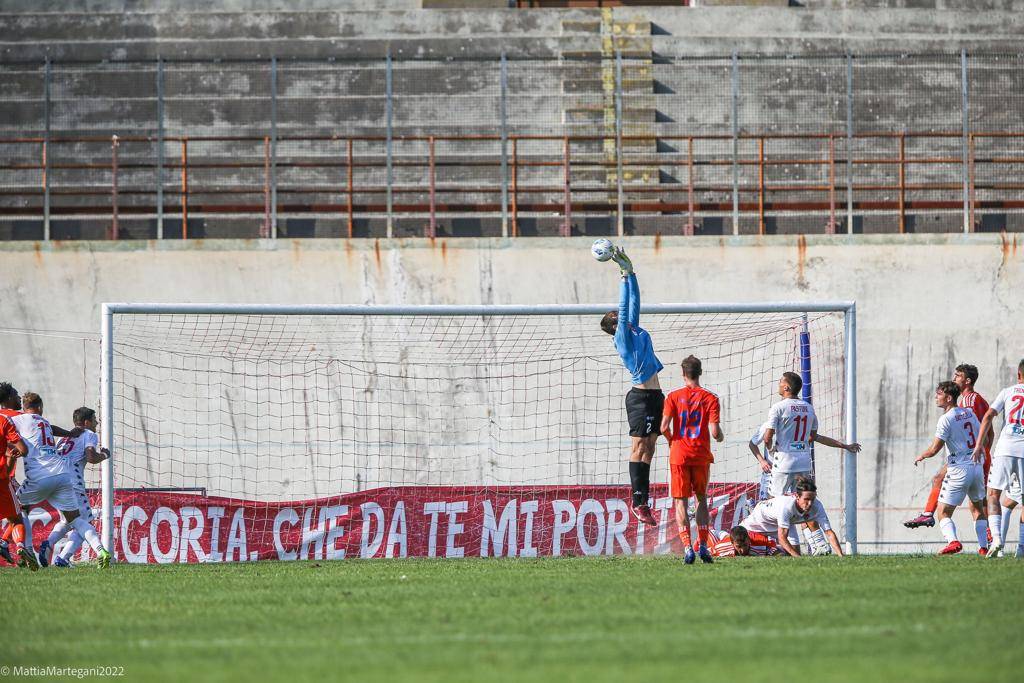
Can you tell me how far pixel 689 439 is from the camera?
33.8 ft

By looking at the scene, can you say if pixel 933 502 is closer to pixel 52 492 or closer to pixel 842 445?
pixel 842 445

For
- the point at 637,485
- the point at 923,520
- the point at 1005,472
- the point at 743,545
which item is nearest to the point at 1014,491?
the point at 1005,472

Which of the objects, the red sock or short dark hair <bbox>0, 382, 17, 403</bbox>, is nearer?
short dark hair <bbox>0, 382, 17, 403</bbox>

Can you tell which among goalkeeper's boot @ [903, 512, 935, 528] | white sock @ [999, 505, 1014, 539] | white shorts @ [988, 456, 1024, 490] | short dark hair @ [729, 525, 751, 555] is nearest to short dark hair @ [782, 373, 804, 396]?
short dark hair @ [729, 525, 751, 555]

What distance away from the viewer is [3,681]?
18.2 feet

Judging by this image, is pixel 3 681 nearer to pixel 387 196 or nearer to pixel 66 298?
pixel 66 298

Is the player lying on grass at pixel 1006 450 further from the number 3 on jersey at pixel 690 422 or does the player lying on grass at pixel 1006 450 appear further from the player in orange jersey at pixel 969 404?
the number 3 on jersey at pixel 690 422

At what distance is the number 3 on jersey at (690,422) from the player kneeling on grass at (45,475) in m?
5.71

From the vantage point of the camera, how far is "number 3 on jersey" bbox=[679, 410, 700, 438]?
1026 cm

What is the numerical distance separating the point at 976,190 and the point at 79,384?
14889 millimetres

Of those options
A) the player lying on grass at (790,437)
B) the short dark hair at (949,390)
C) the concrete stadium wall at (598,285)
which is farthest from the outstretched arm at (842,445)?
the concrete stadium wall at (598,285)

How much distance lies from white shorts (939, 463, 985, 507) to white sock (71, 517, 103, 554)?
26.7 ft

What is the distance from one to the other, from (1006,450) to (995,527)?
0.72 meters

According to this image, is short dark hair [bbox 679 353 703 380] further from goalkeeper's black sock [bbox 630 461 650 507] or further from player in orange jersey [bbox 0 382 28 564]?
player in orange jersey [bbox 0 382 28 564]
